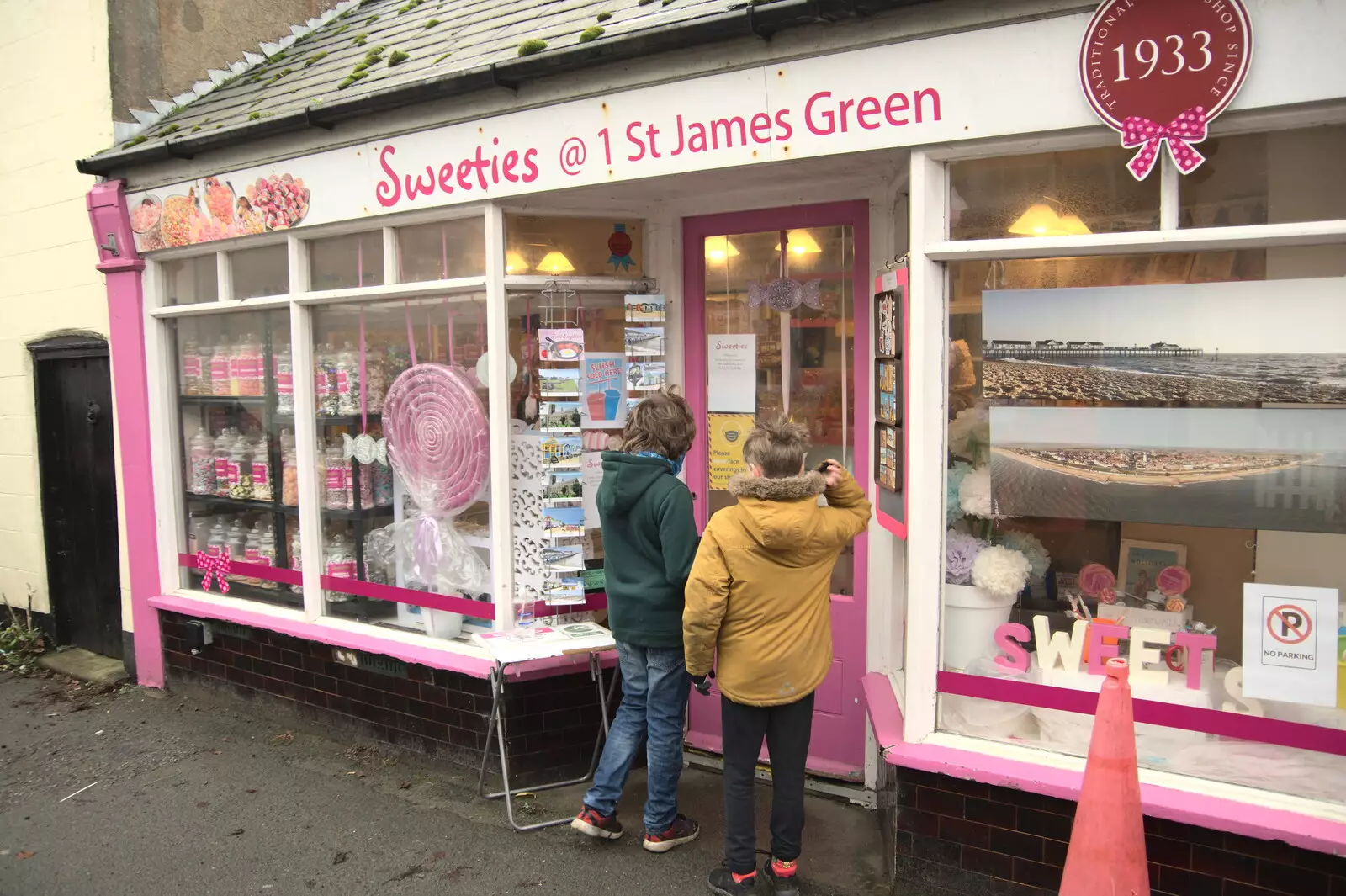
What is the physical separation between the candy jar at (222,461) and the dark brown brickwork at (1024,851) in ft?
15.8

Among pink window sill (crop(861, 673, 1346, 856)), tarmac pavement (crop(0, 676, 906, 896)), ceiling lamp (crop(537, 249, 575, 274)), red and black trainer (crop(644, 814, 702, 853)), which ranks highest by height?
ceiling lamp (crop(537, 249, 575, 274))

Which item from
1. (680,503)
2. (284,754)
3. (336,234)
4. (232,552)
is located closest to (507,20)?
(336,234)

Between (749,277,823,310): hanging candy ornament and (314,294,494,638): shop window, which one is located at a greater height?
(749,277,823,310): hanging candy ornament

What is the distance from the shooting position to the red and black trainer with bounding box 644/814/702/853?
412 cm

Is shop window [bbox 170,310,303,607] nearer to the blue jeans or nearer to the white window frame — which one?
the blue jeans

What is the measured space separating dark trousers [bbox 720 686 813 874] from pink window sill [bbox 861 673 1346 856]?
386mm

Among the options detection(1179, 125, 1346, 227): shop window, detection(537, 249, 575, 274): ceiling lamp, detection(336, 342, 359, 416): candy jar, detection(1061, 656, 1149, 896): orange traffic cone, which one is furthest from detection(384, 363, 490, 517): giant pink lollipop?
detection(1179, 125, 1346, 227): shop window

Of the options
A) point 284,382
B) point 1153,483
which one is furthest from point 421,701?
point 1153,483

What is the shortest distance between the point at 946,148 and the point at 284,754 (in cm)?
478

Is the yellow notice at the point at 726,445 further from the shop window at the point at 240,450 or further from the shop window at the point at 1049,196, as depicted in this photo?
the shop window at the point at 240,450

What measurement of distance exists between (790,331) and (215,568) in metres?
4.36

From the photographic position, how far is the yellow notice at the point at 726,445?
488 cm

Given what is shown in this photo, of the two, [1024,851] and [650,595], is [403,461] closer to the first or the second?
[650,595]

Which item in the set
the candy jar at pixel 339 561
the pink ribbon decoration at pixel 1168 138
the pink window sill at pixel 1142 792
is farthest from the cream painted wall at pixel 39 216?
the pink ribbon decoration at pixel 1168 138
